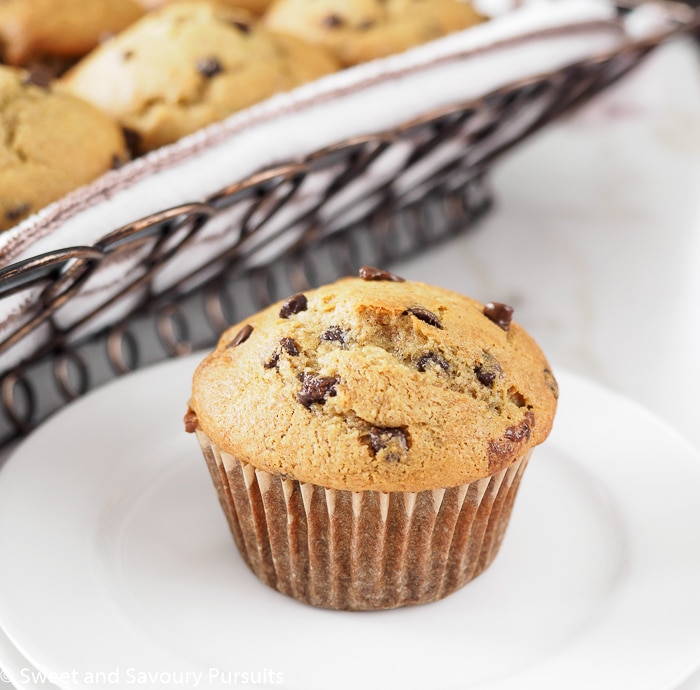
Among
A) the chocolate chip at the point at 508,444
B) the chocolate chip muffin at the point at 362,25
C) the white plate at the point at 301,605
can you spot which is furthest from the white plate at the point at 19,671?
the chocolate chip muffin at the point at 362,25

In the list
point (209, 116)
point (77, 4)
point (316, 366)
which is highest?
point (77, 4)

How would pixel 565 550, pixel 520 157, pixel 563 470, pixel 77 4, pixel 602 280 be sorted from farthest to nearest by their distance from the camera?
1. pixel 520 157
2. pixel 602 280
3. pixel 77 4
4. pixel 563 470
5. pixel 565 550

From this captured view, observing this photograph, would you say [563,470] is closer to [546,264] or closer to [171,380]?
[171,380]

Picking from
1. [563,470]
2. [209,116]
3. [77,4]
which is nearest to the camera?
[563,470]

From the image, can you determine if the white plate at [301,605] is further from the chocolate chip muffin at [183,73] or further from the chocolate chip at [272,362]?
the chocolate chip muffin at [183,73]

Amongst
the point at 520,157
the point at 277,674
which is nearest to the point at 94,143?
the point at 277,674
